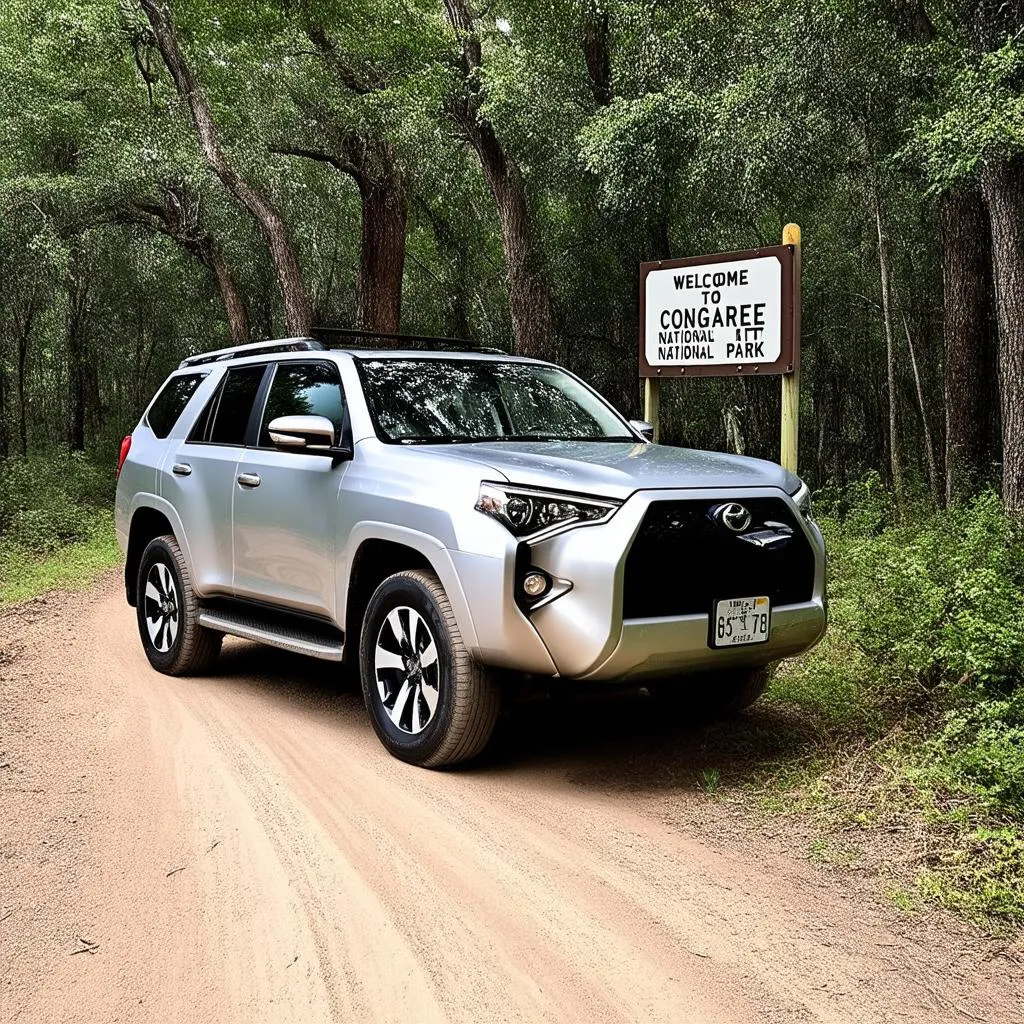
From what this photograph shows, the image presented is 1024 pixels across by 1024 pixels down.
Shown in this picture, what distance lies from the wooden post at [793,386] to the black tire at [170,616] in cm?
407

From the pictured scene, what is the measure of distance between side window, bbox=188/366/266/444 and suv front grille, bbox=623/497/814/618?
3043 mm

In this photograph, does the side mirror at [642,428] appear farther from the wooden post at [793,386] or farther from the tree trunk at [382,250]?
the tree trunk at [382,250]

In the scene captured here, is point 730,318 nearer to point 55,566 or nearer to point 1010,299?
point 1010,299

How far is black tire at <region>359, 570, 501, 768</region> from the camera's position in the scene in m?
4.74

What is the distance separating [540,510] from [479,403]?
152 centimetres

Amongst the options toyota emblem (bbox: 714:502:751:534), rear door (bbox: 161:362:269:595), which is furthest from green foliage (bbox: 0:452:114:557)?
toyota emblem (bbox: 714:502:751:534)

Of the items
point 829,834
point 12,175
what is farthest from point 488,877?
point 12,175

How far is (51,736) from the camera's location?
571 centimetres

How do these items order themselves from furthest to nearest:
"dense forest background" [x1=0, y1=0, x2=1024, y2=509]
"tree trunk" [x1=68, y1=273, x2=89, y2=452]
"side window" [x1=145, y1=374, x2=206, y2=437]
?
"tree trunk" [x1=68, y1=273, x2=89, y2=452], "dense forest background" [x1=0, y1=0, x2=1024, y2=509], "side window" [x1=145, y1=374, x2=206, y2=437]

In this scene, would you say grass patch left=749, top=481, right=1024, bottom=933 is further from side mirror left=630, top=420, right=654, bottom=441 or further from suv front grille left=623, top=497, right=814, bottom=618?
side mirror left=630, top=420, right=654, bottom=441

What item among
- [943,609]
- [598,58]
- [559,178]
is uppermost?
[598,58]

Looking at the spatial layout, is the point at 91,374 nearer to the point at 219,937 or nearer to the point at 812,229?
the point at 812,229

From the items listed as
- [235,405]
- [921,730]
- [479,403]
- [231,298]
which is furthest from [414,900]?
[231,298]

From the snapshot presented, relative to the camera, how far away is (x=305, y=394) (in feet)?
20.3
